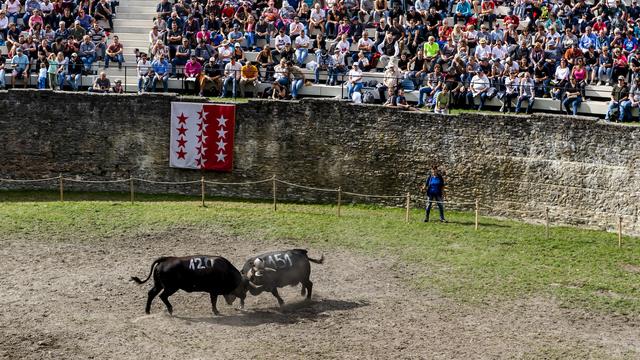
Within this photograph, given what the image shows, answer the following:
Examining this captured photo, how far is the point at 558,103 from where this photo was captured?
Answer: 35375 millimetres

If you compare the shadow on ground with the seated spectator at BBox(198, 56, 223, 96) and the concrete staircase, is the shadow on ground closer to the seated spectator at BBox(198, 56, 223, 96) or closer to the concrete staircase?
the seated spectator at BBox(198, 56, 223, 96)

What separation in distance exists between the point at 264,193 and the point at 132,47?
28.8 ft

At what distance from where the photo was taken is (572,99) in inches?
1374

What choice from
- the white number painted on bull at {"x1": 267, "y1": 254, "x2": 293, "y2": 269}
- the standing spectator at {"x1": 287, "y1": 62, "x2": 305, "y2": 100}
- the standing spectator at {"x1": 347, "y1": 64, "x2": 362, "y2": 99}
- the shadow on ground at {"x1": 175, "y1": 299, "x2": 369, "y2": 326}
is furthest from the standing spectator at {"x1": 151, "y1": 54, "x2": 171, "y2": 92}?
the shadow on ground at {"x1": 175, "y1": 299, "x2": 369, "y2": 326}

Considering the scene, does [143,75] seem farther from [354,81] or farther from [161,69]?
[354,81]

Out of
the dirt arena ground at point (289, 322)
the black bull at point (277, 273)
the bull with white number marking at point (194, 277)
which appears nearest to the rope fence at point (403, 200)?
the dirt arena ground at point (289, 322)

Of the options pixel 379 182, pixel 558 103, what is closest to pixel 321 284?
pixel 379 182

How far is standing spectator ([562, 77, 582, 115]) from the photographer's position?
3484 cm

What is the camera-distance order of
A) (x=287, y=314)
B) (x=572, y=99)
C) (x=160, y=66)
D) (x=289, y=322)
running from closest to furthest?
(x=289, y=322), (x=287, y=314), (x=572, y=99), (x=160, y=66)

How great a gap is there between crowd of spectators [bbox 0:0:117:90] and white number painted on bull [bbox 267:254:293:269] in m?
14.9

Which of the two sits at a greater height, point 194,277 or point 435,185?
point 435,185

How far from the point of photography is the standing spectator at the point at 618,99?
112ft

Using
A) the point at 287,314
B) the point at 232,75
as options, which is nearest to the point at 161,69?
the point at 232,75

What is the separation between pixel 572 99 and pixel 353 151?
702cm
